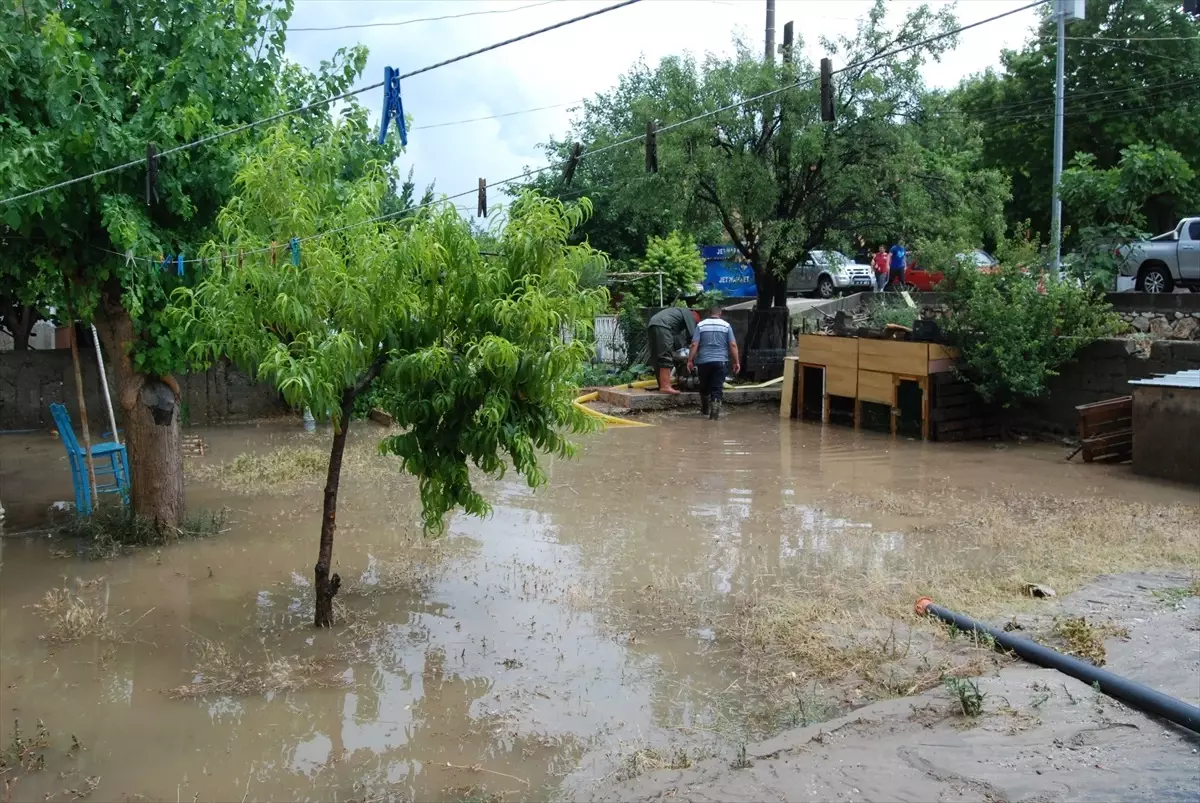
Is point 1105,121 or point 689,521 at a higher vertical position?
point 1105,121

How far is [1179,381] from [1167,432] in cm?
59

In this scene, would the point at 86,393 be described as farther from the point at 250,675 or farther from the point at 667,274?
the point at 250,675

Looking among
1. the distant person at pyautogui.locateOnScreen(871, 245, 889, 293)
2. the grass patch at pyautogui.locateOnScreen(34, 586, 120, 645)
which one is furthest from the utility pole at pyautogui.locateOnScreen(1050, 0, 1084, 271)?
the distant person at pyautogui.locateOnScreen(871, 245, 889, 293)

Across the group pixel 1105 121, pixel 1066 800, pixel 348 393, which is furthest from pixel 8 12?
Answer: pixel 1105 121

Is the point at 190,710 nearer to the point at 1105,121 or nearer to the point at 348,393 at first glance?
the point at 348,393

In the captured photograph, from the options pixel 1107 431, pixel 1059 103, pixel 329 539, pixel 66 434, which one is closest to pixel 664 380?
pixel 1107 431

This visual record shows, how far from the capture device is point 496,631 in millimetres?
7121

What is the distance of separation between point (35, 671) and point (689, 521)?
574cm

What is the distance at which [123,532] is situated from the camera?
9.40 meters

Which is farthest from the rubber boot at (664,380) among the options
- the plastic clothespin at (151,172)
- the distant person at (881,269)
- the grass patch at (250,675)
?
the grass patch at (250,675)

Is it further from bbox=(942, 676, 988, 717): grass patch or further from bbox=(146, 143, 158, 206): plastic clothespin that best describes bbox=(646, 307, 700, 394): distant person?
bbox=(942, 676, 988, 717): grass patch

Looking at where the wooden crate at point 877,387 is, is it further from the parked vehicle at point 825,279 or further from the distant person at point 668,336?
the parked vehicle at point 825,279

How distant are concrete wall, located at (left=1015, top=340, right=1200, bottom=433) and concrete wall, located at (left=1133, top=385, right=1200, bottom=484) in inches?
62.6

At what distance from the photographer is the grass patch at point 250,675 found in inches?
243
